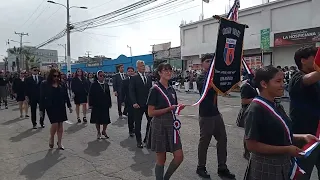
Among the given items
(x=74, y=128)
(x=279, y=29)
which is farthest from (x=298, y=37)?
(x=74, y=128)

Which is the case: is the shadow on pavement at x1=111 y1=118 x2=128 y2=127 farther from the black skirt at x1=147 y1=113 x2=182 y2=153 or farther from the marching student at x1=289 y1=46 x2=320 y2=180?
the marching student at x1=289 y1=46 x2=320 y2=180

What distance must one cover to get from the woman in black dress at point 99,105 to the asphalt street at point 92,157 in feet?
1.41

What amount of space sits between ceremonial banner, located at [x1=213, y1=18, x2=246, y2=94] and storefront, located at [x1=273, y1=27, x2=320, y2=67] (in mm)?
19190

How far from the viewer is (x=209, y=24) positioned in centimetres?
3209

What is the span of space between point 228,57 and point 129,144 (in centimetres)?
363

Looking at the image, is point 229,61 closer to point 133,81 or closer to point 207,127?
point 207,127

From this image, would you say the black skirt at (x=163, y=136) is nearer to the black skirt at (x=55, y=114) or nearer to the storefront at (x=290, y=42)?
the black skirt at (x=55, y=114)

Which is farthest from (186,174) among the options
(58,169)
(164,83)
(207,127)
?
(58,169)

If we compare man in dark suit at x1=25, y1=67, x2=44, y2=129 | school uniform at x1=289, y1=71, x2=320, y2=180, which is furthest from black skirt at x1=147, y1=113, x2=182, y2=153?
man in dark suit at x1=25, y1=67, x2=44, y2=129

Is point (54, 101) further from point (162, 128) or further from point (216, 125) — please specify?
point (216, 125)

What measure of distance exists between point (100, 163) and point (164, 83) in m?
2.43

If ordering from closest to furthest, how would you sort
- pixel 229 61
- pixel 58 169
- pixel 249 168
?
pixel 249 168 < pixel 229 61 < pixel 58 169

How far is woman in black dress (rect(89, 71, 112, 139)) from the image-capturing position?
787cm

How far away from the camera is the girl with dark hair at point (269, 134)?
7.84ft
